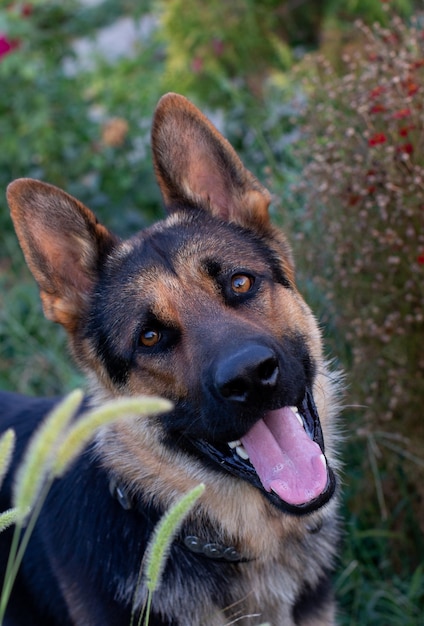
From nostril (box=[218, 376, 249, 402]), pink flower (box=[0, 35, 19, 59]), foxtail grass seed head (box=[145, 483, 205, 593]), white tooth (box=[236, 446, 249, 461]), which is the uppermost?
pink flower (box=[0, 35, 19, 59])

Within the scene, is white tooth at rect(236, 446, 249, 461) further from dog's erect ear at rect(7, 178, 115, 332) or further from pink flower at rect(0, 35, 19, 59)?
pink flower at rect(0, 35, 19, 59)

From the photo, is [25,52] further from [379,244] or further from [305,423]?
[305,423]

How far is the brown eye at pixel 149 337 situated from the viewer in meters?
2.96

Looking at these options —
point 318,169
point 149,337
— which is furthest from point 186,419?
point 318,169

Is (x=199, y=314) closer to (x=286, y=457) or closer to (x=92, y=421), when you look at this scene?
(x=286, y=457)

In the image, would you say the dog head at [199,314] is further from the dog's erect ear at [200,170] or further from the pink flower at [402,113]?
the pink flower at [402,113]

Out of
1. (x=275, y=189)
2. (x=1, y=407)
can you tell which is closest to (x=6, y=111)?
(x=275, y=189)

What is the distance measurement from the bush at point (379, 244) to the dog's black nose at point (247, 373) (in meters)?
1.14

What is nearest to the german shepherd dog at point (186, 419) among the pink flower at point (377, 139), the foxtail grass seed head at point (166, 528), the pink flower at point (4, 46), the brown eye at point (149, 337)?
the brown eye at point (149, 337)

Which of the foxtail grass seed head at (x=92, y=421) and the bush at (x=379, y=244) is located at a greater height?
the foxtail grass seed head at (x=92, y=421)

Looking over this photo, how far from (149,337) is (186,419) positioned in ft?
1.13

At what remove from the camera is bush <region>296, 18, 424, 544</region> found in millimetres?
3654

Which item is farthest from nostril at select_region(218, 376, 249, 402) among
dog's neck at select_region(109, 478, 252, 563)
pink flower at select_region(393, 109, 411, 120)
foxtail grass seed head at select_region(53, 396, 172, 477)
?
pink flower at select_region(393, 109, 411, 120)

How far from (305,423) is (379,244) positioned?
1.27 meters
